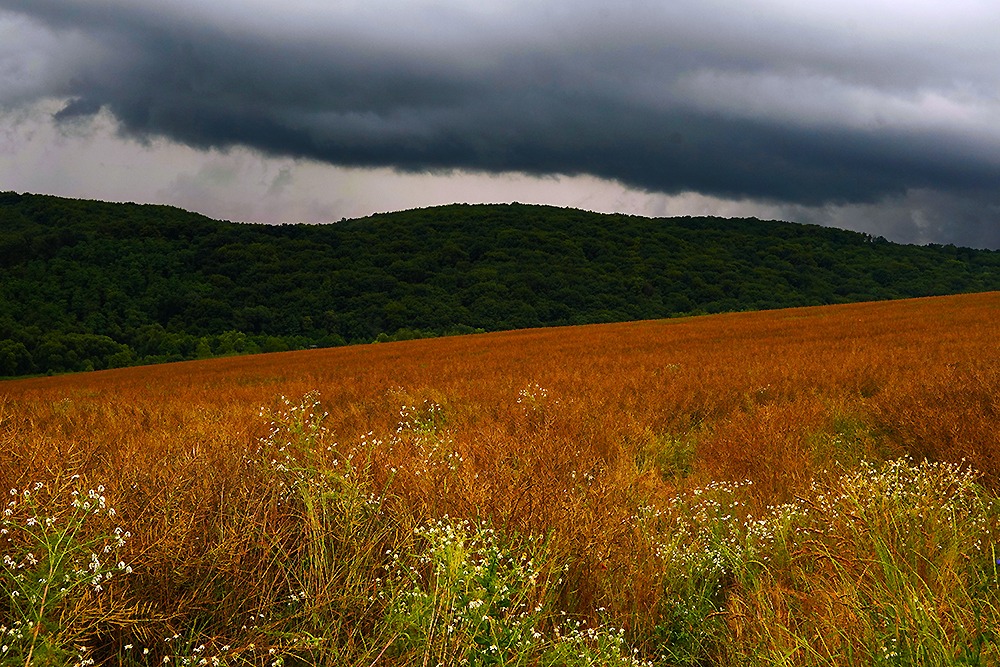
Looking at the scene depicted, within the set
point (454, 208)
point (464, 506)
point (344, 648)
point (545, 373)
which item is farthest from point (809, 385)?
point (454, 208)

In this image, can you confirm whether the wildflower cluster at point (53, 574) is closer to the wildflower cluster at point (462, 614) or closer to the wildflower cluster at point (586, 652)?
the wildflower cluster at point (462, 614)

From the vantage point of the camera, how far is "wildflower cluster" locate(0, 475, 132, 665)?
209 cm

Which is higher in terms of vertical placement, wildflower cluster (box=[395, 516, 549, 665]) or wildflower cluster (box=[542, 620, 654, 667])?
wildflower cluster (box=[395, 516, 549, 665])

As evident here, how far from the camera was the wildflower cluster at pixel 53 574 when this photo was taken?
209cm

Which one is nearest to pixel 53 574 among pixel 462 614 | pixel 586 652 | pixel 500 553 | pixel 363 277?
pixel 462 614

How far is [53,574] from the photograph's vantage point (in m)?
2.17

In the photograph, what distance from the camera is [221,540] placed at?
2.72m

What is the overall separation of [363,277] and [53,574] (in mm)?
93857

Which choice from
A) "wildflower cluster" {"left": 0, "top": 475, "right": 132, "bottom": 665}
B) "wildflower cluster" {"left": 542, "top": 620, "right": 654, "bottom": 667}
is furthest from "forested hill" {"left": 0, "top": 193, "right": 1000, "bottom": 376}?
"wildflower cluster" {"left": 542, "top": 620, "right": 654, "bottom": 667}

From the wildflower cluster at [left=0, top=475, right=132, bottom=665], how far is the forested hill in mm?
58578

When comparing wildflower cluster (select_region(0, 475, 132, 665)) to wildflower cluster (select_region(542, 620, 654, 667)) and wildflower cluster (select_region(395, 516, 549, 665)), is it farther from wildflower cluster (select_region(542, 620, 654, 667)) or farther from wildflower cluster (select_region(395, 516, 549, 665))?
wildflower cluster (select_region(542, 620, 654, 667))

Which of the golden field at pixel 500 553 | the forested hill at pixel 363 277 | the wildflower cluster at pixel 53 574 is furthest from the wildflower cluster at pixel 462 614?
the forested hill at pixel 363 277

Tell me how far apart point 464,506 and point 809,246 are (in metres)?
130

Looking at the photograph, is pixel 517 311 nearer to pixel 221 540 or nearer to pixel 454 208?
pixel 454 208
